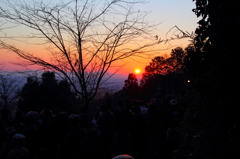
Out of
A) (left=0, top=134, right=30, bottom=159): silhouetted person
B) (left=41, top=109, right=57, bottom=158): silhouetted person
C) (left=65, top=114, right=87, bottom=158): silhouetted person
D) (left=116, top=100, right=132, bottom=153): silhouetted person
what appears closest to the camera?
(left=0, top=134, right=30, bottom=159): silhouetted person

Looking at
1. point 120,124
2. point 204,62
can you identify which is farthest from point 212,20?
point 120,124

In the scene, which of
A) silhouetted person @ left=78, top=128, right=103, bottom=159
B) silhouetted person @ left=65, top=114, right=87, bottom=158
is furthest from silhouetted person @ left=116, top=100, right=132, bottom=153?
silhouetted person @ left=78, top=128, right=103, bottom=159

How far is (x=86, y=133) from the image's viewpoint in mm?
5859

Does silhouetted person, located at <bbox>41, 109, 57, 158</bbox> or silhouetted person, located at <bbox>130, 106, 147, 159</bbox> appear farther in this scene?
silhouetted person, located at <bbox>130, 106, 147, 159</bbox>

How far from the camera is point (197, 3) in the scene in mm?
3801

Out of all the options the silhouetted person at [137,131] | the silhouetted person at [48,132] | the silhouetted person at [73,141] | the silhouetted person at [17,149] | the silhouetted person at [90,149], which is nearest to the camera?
the silhouetted person at [17,149]

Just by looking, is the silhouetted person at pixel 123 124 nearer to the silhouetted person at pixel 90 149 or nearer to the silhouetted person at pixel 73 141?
the silhouetted person at pixel 73 141

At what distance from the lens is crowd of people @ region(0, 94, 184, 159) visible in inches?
195

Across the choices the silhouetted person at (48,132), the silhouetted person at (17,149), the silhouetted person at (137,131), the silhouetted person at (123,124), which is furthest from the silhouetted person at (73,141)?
the silhouetted person at (123,124)

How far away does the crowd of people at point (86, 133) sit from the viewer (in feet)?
16.3

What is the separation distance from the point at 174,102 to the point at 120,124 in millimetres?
2001

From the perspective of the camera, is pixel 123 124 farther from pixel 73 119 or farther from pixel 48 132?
pixel 73 119

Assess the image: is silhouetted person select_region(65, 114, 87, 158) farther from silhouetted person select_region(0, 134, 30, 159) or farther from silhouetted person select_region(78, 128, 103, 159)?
silhouetted person select_region(0, 134, 30, 159)

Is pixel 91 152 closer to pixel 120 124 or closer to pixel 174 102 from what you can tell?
pixel 120 124
